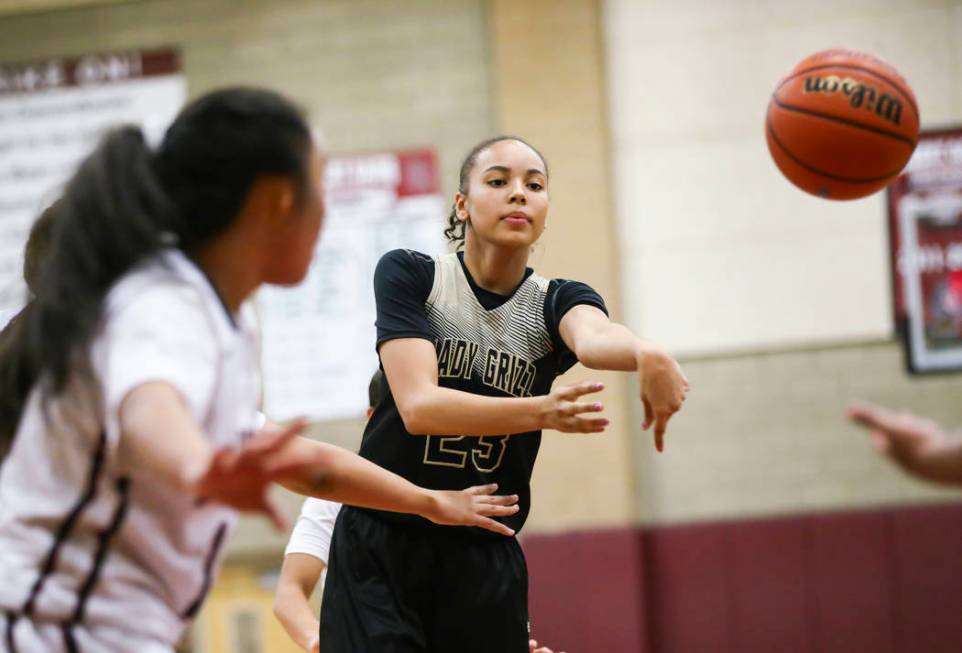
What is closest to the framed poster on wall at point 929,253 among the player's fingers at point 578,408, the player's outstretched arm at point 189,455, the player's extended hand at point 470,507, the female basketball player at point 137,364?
the player's extended hand at point 470,507

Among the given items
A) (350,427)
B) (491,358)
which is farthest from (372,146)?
(491,358)

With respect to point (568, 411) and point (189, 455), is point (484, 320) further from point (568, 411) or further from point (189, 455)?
point (189, 455)

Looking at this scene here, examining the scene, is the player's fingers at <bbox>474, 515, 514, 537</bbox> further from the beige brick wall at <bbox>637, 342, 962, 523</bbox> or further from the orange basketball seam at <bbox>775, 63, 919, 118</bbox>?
the beige brick wall at <bbox>637, 342, 962, 523</bbox>

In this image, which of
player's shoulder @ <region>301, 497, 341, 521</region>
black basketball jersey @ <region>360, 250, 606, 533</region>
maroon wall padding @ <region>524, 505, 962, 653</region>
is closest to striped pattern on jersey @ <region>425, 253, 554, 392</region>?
black basketball jersey @ <region>360, 250, 606, 533</region>

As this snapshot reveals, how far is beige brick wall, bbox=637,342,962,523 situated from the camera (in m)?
6.64

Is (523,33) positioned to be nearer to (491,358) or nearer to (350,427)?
(350,427)

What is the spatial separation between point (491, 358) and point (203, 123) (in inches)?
51.3

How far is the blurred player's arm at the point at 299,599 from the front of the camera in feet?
10.2

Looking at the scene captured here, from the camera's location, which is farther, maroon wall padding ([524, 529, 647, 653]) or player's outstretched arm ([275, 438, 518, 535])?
maroon wall padding ([524, 529, 647, 653])

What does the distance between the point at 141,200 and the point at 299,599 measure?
173 centimetres

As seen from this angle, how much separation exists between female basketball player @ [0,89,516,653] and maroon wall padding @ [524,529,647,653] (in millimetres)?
5026

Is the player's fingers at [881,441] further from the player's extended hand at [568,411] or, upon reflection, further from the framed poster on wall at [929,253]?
the framed poster on wall at [929,253]

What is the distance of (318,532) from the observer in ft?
10.8

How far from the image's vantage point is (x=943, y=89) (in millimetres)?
6715
